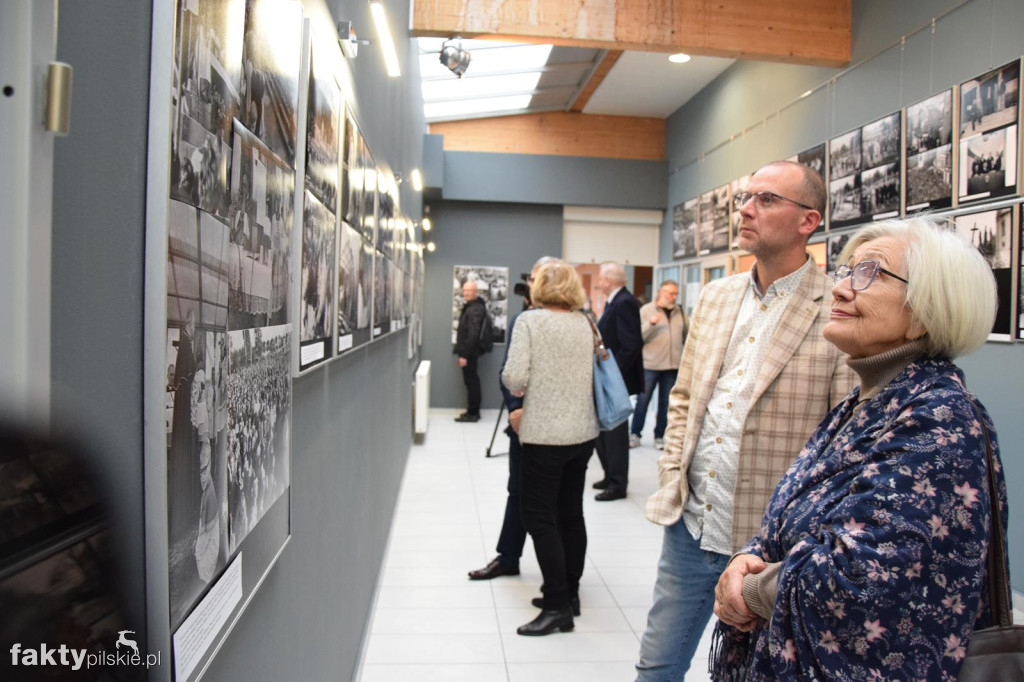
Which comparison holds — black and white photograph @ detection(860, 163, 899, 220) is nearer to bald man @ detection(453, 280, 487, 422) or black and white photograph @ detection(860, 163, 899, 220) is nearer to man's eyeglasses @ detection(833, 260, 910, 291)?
man's eyeglasses @ detection(833, 260, 910, 291)

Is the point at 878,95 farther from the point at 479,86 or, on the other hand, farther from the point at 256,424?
the point at 256,424

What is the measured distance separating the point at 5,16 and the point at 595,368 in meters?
2.95

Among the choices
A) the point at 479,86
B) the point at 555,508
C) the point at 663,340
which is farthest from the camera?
the point at 479,86

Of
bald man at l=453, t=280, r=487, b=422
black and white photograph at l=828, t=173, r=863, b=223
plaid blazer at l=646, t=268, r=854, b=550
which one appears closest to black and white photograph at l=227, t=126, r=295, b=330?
plaid blazer at l=646, t=268, r=854, b=550

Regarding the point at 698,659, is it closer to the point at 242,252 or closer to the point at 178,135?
the point at 242,252

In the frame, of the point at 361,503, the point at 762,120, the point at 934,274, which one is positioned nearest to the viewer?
the point at 934,274

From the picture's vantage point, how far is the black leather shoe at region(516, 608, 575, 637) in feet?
10.8

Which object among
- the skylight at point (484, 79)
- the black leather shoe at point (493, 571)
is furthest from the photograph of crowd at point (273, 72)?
the skylight at point (484, 79)

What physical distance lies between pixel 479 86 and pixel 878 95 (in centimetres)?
520

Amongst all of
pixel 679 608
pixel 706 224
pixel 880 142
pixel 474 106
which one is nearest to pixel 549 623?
pixel 679 608

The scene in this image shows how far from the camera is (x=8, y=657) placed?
45 centimetres

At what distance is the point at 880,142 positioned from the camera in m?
5.28

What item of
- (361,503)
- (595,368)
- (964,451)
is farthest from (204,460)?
(595,368)

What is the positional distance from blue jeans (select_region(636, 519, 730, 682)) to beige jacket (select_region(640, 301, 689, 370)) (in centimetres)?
560
